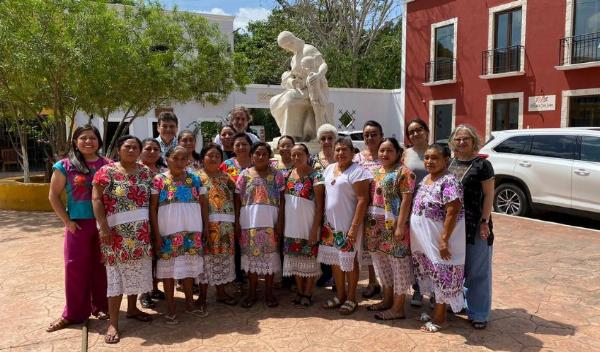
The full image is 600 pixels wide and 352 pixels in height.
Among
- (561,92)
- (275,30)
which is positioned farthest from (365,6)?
(561,92)

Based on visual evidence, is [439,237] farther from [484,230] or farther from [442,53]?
[442,53]

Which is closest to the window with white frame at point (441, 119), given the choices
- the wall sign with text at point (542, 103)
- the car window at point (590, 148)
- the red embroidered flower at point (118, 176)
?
the wall sign with text at point (542, 103)

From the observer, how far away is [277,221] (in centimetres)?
386

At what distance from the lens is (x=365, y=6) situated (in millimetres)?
21344

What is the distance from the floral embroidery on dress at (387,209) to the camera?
11.5ft

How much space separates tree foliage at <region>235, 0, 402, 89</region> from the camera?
21.8 metres

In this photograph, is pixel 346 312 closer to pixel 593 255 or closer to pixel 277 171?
pixel 277 171

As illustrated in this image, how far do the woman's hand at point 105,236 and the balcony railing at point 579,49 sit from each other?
562 inches

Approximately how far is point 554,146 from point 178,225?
6.05m

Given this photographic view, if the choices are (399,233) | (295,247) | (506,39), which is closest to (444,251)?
(399,233)

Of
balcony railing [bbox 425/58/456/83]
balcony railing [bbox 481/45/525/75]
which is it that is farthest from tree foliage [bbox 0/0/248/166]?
balcony railing [bbox 425/58/456/83]

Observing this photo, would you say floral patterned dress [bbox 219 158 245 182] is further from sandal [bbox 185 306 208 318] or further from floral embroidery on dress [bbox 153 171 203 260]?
sandal [bbox 185 306 208 318]

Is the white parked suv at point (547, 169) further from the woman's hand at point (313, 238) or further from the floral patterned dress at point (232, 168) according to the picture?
the floral patterned dress at point (232, 168)

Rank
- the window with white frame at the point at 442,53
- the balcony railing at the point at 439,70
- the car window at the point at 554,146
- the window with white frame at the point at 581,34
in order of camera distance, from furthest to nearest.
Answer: the balcony railing at the point at 439,70 → the window with white frame at the point at 442,53 → the window with white frame at the point at 581,34 → the car window at the point at 554,146
